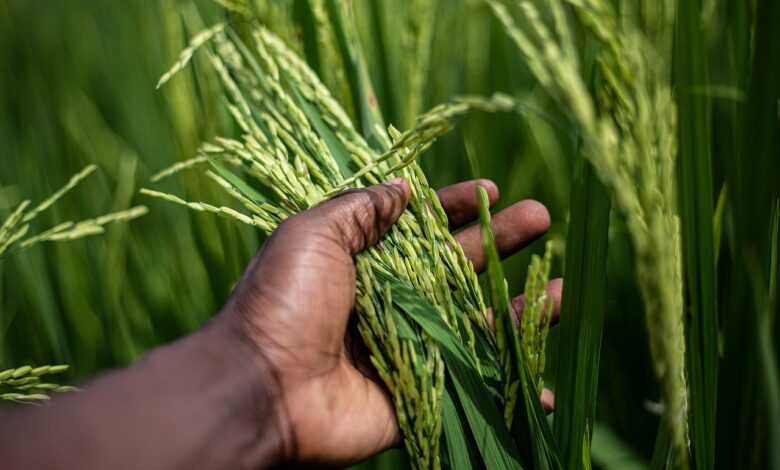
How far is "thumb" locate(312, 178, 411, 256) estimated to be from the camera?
1.07 metres

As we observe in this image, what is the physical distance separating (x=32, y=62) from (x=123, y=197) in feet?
2.61

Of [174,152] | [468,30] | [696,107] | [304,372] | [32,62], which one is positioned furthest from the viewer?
[32,62]

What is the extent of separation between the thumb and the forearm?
0.71ft

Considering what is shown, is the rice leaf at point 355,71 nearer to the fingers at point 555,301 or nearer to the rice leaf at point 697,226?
the fingers at point 555,301

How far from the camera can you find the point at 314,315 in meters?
1.09

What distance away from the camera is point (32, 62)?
7.13 ft

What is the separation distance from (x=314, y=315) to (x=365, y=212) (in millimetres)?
170

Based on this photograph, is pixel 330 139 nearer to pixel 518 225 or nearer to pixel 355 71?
pixel 355 71

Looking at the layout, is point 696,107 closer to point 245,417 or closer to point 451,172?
point 245,417

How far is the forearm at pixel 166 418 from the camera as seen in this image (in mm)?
884

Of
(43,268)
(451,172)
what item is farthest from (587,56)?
(43,268)

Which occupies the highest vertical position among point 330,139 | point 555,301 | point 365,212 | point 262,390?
point 330,139

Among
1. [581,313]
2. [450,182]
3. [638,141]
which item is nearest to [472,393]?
[581,313]

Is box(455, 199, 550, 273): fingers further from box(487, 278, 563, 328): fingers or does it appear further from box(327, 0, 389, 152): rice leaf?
box(327, 0, 389, 152): rice leaf
